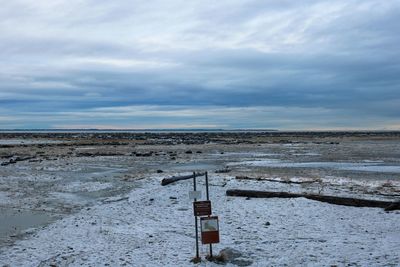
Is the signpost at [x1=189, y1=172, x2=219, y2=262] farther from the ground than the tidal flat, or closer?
farther from the ground

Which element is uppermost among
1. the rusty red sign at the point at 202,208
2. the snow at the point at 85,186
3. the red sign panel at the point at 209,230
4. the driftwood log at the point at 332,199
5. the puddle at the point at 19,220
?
the rusty red sign at the point at 202,208

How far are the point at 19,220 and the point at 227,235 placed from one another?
7.21 metres

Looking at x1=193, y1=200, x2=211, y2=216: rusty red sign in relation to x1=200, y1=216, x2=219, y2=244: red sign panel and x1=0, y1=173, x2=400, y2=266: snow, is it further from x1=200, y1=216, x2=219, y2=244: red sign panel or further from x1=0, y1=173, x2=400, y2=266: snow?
x1=0, y1=173, x2=400, y2=266: snow

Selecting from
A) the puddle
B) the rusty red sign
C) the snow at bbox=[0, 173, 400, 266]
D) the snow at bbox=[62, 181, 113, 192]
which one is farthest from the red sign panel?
the snow at bbox=[62, 181, 113, 192]

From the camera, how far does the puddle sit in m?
12.9

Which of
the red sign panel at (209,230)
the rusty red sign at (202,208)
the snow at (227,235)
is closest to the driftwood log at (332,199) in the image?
the snow at (227,235)

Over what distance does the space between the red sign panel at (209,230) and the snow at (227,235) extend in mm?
501

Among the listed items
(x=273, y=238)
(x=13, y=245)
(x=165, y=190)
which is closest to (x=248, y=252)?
(x=273, y=238)

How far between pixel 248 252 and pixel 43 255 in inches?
189

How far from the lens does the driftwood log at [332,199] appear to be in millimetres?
13859

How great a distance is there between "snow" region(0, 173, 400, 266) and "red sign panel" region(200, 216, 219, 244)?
501 millimetres

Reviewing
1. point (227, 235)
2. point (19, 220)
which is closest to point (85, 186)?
Answer: point (19, 220)

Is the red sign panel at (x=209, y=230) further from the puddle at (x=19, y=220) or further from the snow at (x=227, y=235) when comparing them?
the puddle at (x=19, y=220)

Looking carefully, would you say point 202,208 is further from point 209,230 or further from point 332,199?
point 332,199
